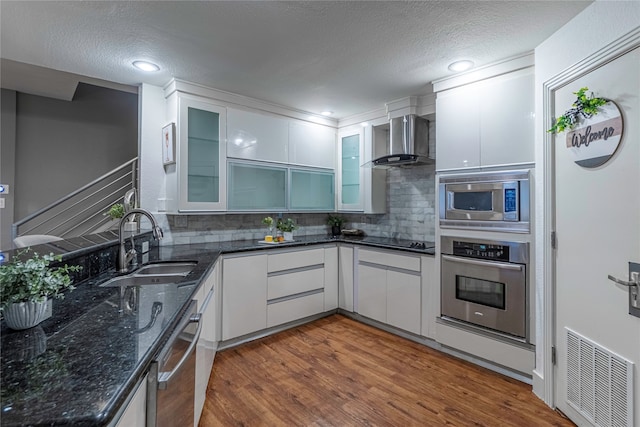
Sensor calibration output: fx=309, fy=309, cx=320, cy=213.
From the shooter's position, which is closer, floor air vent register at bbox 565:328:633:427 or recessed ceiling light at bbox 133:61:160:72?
floor air vent register at bbox 565:328:633:427

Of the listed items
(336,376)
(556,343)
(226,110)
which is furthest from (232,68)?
(556,343)

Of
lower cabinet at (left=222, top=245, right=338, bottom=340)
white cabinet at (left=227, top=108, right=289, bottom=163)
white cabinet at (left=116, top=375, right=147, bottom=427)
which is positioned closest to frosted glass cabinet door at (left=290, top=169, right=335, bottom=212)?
white cabinet at (left=227, top=108, right=289, bottom=163)

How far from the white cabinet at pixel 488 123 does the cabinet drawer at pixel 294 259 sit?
1563mm

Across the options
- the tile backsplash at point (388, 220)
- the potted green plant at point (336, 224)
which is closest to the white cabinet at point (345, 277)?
the potted green plant at point (336, 224)

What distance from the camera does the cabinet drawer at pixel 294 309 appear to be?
3.08 metres

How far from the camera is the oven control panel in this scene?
93.1 inches

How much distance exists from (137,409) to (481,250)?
8.03ft

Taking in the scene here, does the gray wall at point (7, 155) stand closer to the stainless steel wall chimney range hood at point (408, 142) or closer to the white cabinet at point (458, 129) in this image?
the stainless steel wall chimney range hood at point (408, 142)

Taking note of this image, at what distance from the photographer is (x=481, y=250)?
248 centimetres

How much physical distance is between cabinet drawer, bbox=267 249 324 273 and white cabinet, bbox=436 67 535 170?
1563 millimetres

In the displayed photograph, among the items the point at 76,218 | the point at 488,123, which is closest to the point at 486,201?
the point at 488,123

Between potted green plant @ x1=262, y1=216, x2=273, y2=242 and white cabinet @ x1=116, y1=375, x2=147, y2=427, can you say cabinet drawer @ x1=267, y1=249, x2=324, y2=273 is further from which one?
white cabinet @ x1=116, y1=375, x2=147, y2=427

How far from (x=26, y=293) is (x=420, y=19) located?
2296 millimetres

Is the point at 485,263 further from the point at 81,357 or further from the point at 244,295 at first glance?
the point at 81,357
